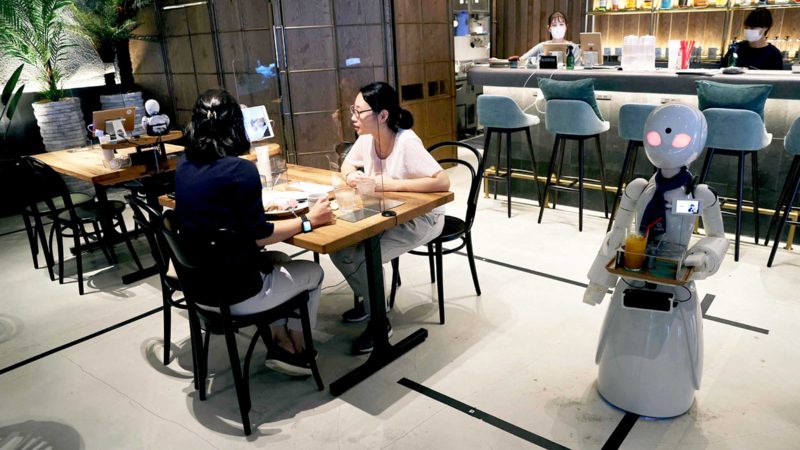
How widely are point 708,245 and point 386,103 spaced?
60.9 inches

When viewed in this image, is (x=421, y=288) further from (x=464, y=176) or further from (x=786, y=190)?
(x=464, y=176)

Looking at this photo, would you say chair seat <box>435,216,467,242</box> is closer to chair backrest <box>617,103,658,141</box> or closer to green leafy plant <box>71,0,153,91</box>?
chair backrest <box>617,103,658,141</box>

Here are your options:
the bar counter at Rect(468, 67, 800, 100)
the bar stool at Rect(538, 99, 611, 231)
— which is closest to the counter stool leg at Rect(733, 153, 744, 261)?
the bar counter at Rect(468, 67, 800, 100)

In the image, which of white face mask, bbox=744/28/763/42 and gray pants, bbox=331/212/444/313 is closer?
gray pants, bbox=331/212/444/313

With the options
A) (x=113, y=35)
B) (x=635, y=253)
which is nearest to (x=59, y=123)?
(x=113, y=35)

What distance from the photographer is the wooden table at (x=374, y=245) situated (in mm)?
2221

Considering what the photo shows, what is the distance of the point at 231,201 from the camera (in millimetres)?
2080

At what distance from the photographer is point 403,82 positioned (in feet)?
19.5

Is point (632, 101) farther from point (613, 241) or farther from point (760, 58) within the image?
point (613, 241)

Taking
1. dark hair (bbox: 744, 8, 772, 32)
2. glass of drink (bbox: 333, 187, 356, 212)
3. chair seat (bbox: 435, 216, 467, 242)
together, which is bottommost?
chair seat (bbox: 435, 216, 467, 242)

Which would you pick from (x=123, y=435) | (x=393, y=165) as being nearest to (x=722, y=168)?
(x=393, y=165)

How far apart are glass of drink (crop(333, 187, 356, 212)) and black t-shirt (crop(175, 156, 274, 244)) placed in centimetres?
47

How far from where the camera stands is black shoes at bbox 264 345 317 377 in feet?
8.50

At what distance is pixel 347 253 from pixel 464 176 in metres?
3.65
